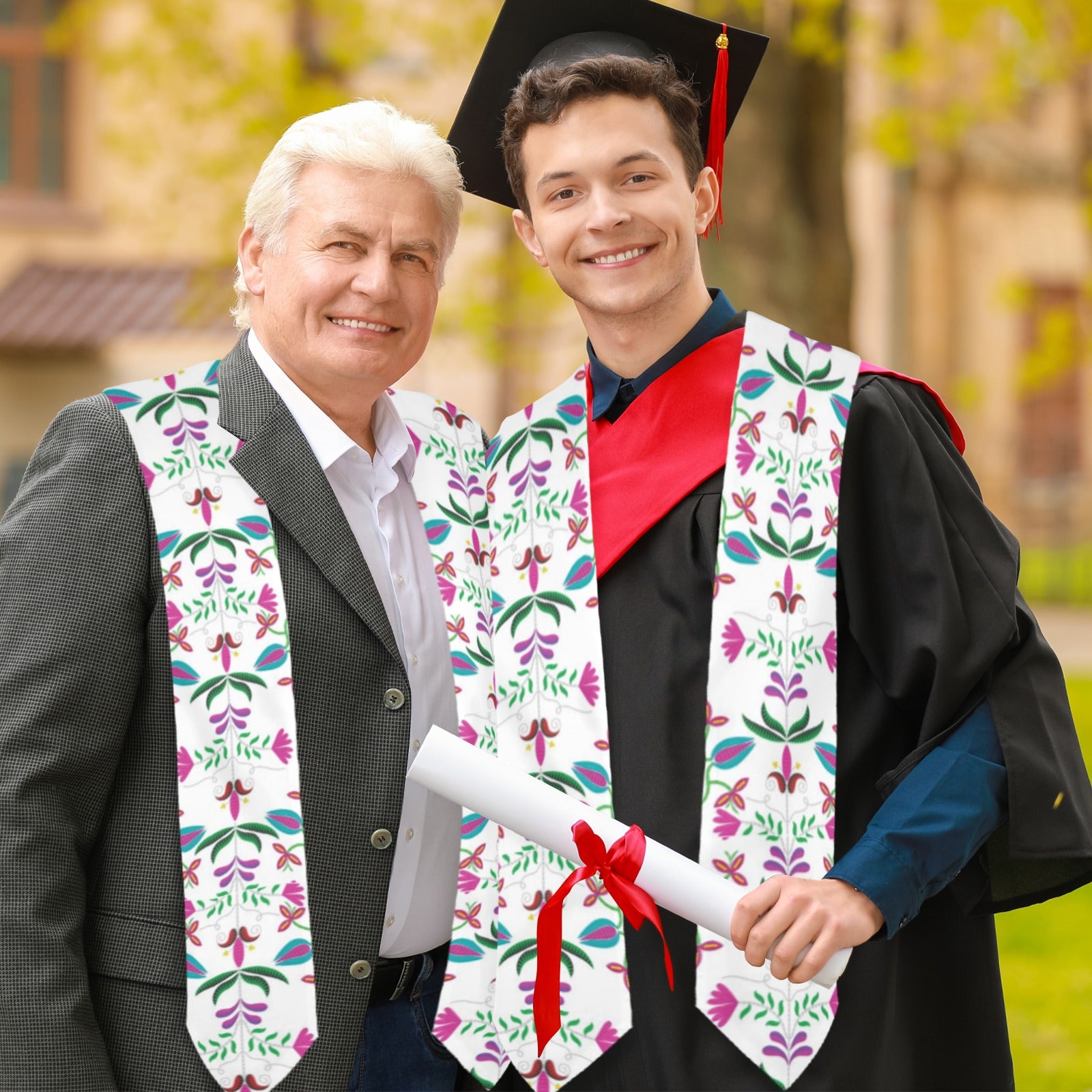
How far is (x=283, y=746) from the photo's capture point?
2.12 meters

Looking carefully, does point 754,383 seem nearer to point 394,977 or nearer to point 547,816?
point 547,816

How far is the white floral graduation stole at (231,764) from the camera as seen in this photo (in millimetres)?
2068

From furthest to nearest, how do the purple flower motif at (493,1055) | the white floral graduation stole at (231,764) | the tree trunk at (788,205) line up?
the tree trunk at (788,205)
the purple flower motif at (493,1055)
the white floral graduation stole at (231,764)

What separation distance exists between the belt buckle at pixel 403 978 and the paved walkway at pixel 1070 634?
8846mm

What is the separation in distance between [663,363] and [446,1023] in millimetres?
1148

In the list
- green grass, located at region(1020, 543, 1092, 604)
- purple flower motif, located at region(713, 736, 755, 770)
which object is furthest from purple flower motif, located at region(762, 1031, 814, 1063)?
green grass, located at region(1020, 543, 1092, 604)

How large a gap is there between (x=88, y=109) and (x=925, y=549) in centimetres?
1185

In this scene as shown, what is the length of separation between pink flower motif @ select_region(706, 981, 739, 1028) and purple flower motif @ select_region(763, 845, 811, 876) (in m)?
0.19

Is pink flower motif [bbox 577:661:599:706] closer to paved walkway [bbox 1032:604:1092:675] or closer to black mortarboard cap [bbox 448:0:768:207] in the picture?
black mortarboard cap [bbox 448:0:768:207]

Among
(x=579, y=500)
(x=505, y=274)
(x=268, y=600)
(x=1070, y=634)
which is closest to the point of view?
(x=268, y=600)

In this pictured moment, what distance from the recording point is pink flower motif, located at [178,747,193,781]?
2.08 m

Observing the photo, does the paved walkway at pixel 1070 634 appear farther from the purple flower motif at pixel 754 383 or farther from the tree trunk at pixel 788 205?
the purple flower motif at pixel 754 383

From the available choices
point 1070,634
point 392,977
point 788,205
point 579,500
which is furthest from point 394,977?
point 1070,634

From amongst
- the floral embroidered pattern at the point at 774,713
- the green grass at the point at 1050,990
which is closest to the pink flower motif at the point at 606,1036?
the floral embroidered pattern at the point at 774,713
